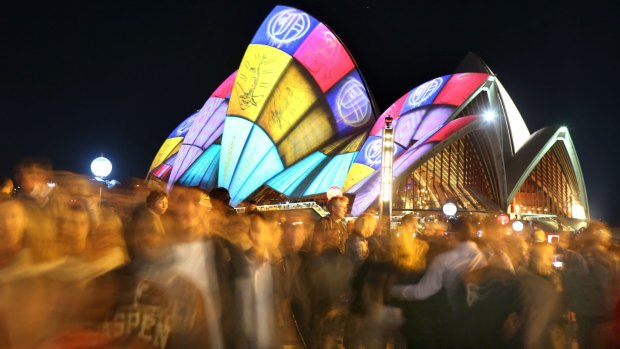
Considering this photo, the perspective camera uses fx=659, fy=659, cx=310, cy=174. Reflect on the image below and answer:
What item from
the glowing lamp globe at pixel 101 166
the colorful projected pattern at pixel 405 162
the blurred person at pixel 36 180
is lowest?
the blurred person at pixel 36 180

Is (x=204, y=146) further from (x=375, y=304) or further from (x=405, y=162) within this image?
(x=375, y=304)

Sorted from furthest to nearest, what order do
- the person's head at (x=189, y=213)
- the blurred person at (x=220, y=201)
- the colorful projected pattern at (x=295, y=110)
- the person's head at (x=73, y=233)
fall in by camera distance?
the colorful projected pattern at (x=295, y=110)
the blurred person at (x=220, y=201)
the person's head at (x=189, y=213)
the person's head at (x=73, y=233)

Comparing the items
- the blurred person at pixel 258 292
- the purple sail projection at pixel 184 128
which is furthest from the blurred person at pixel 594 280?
the purple sail projection at pixel 184 128

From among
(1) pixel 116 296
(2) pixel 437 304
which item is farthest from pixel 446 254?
(1) pixel 116 296

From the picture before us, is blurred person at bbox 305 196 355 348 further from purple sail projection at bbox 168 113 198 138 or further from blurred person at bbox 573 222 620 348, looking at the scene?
purple sail projection at bbox 168 113 198 138

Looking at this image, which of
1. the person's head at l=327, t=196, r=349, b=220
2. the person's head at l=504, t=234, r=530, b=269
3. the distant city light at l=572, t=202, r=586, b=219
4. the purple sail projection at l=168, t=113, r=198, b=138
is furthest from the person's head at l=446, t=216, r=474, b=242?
the purple sail projection at l=168, t=113, r=198, b=138

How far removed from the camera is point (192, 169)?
39.6 metres

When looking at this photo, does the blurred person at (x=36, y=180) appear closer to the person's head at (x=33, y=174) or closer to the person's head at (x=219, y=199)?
the person's head at (x=33, y=174)

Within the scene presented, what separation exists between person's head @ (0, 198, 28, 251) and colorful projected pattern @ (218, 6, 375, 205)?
29.1 meters

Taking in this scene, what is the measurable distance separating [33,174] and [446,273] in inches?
138

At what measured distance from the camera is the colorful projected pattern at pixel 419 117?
29.6 meters

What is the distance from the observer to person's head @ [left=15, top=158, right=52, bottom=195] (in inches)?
217

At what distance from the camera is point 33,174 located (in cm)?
557

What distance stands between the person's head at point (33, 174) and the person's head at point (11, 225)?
8.03 feet
